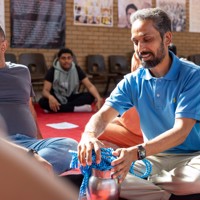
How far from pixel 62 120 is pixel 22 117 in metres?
2.64

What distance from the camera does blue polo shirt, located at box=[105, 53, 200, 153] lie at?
6.11ft

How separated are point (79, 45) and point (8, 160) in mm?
7790

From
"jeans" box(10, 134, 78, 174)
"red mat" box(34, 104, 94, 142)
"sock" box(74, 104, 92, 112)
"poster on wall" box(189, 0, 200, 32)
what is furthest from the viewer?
"poster on wall" box(189, 0, 200, 32)

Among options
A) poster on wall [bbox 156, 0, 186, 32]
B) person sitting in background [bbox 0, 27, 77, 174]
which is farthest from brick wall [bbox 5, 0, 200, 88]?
person sitting in background [bbox 0, 27, 77, 174]

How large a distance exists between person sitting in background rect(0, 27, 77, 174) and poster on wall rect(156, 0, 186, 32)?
7125 millimetres

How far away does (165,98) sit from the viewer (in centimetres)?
195

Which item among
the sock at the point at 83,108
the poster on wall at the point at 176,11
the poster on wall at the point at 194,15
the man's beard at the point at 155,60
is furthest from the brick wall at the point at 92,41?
the man's beard at the point at 155,60

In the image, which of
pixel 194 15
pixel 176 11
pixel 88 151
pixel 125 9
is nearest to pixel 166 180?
pixel 88 151

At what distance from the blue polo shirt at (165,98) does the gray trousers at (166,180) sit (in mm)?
68

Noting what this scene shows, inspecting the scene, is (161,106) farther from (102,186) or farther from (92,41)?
(92,41)

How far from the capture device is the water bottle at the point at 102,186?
1700 millimetres

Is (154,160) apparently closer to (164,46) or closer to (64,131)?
(164,46)

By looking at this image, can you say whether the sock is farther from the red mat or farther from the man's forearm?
the man's forearm

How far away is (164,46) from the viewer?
1991 mm
